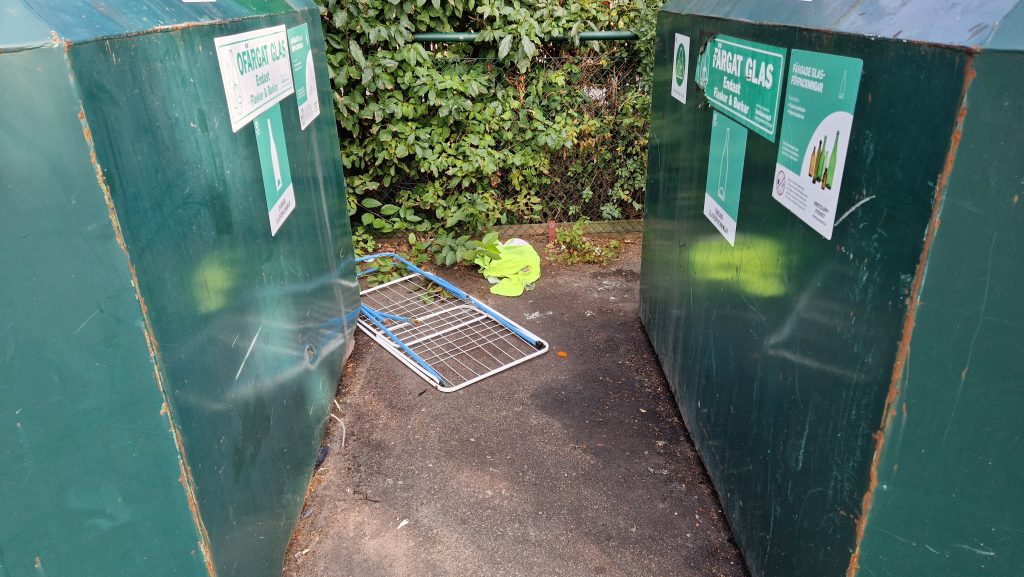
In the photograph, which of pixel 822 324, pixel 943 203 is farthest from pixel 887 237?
pixel 822 324

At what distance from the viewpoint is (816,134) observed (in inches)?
66.8

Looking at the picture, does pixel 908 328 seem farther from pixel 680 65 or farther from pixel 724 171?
pixel 680 65

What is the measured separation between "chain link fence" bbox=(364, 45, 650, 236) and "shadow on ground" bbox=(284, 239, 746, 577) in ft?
6.12

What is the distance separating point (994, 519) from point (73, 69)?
6.64 feet

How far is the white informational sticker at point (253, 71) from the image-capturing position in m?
1.98

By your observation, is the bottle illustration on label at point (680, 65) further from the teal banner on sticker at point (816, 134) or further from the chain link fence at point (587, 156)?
the chain link fence at point (587, 156)

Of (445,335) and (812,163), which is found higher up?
(812,163)

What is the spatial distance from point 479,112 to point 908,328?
4.28 m

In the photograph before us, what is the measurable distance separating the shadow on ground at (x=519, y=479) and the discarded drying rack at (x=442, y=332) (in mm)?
94

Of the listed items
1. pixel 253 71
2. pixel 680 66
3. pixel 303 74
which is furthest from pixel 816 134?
pixel 303 74

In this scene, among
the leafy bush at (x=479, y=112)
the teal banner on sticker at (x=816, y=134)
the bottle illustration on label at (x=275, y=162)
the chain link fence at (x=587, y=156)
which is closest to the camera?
the teal banner on sticker at (x=816, y=134)

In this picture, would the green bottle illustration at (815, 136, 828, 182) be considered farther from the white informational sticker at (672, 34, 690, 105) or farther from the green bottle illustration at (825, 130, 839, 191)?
the white informational sticker at (672, 34, 690, 105)

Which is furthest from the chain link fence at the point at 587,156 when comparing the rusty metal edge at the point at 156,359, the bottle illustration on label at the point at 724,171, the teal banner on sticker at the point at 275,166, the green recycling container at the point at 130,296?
the rusty metal edge at the point at 156,359

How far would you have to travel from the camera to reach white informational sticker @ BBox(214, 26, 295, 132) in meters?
1.98
